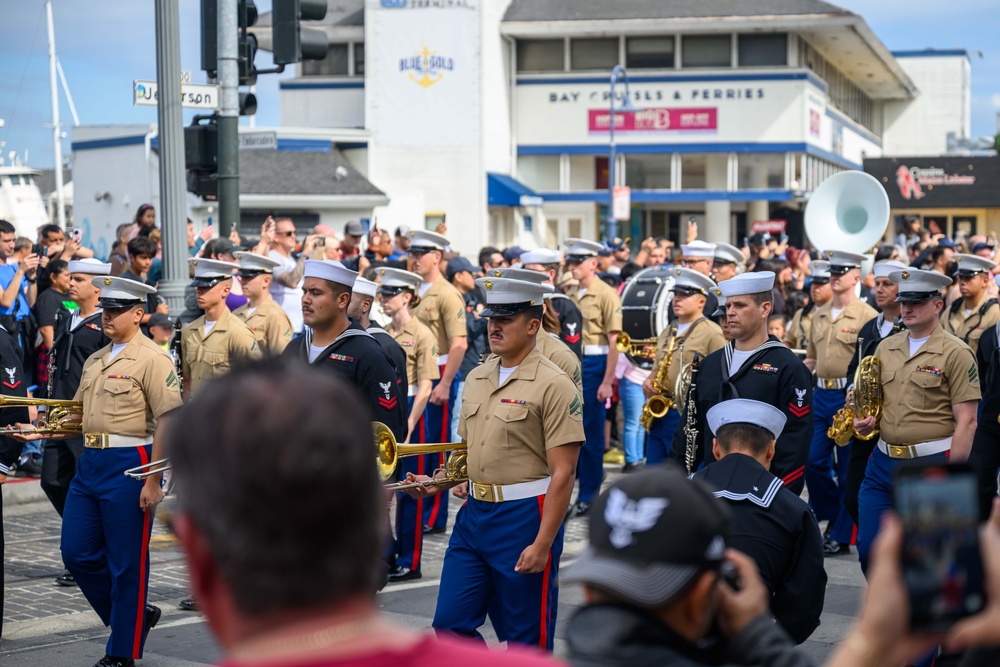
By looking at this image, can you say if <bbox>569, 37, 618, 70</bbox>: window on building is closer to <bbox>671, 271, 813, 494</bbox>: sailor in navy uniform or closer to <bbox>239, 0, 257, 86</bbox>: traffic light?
<bbox>239, 0, 257, 86</bbox>: traffic light

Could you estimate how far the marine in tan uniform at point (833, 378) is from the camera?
1013 cm

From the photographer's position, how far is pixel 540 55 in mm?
41250

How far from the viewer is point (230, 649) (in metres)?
1.79

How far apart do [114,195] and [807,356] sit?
23.9m

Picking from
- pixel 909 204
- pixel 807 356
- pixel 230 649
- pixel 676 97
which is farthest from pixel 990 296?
pixel 909 204

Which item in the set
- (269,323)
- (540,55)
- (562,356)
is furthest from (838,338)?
(540,55)

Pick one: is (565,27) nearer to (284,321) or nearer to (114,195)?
(114,195)

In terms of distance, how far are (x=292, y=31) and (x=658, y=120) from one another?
30260mm

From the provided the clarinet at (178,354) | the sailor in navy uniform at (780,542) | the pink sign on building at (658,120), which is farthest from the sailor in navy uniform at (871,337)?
the pink sign on building at (658,120)

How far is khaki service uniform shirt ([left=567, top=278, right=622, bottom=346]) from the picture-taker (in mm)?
12672

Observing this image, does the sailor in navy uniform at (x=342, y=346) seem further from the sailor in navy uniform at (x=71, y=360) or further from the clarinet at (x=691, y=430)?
the sailor in navy uniform at (x=71, y=360)

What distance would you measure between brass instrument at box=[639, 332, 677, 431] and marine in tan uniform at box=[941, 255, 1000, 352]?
2.39 m

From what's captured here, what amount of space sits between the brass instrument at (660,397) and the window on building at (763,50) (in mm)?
32029

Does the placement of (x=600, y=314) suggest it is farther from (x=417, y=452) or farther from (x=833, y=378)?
(x=417, y=452)
